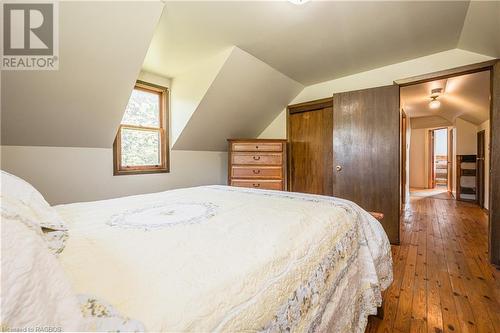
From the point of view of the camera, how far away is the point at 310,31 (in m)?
2.06

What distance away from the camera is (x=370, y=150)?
274cm

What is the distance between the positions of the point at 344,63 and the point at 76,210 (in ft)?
9.73

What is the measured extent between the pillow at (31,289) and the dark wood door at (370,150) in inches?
116

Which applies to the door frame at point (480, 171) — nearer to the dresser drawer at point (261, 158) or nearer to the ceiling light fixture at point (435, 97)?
the ceiling light fixture at point (435, 97)

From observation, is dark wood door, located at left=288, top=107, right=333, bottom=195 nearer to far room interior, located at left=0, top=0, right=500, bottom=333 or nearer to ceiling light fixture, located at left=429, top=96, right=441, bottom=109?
far room interior, located at left=0, top=0, right=500, bottom=333

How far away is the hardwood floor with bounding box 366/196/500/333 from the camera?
4.63 feet

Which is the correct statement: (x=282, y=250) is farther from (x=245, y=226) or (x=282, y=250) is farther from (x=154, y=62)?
(x=154, y=62)

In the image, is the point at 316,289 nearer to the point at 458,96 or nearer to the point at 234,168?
the point at 234,168

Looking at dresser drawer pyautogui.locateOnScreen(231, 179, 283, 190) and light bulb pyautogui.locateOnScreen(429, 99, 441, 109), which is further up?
light bulb pyautogui.locateOnScreen(429, 99, 441, 109)

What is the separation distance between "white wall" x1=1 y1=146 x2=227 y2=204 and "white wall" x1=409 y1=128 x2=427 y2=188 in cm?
773

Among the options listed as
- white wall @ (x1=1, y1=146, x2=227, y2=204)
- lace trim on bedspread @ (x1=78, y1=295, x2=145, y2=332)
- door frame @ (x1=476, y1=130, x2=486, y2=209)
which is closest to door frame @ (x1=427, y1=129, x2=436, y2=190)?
door frame @ (x1=476, y1=130, x2=486, y2=209)

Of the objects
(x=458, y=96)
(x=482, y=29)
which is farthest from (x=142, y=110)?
(x=458, y=96)

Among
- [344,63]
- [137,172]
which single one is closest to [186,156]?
[137,172]

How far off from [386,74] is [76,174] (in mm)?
3737
